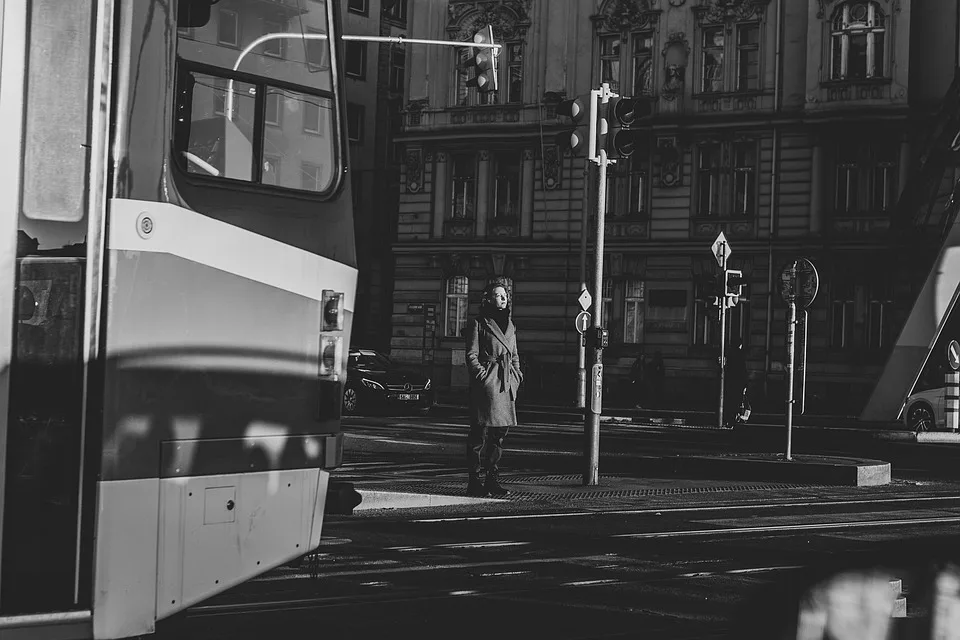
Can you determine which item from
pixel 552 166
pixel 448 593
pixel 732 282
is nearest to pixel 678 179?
pixel 552 166

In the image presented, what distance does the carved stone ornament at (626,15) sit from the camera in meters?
42.7

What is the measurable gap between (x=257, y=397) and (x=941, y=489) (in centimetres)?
1165

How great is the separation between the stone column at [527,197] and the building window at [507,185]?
1.14 ft

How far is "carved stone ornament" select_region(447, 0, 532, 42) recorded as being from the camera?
44500mm

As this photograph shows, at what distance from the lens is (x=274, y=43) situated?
5.03m

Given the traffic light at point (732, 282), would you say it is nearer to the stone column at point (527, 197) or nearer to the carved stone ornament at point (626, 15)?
the stone column at point (527, 197)

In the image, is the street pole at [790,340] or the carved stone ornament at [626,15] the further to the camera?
the carved stone ornament at [626,15]

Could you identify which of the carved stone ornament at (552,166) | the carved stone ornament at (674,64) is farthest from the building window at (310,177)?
the carved stone ornament at (552,166)

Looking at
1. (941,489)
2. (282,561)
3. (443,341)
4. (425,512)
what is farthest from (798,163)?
(282,561)

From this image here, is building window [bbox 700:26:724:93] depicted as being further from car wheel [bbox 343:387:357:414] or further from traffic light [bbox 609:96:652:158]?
traffic light [bbox 609:96:652:158]

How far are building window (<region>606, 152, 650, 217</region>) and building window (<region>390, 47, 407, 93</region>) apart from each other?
14.0 meters

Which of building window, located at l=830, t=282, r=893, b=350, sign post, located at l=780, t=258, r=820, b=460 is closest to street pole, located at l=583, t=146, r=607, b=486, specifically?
sign post, located at l=780, t=258, r=820, b=460

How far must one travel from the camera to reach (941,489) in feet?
49.3

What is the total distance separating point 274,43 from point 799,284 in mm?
11813
